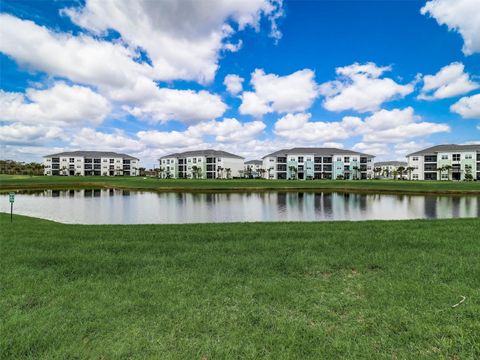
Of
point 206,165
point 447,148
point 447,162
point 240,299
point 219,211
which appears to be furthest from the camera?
point 206,165

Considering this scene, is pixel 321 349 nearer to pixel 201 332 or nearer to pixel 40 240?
pixel 201 332

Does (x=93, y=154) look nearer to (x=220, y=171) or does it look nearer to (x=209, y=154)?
(x=209, y=154)

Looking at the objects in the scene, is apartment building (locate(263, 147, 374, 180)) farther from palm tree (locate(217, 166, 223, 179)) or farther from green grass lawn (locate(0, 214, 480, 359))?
green grass lawn (locate(0, 214, 480, 359))

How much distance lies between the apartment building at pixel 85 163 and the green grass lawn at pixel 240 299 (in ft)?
428

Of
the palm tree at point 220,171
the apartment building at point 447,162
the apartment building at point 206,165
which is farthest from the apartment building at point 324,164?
the palm tree at point 220,171

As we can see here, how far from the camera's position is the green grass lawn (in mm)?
3551

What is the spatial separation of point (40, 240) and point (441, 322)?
10451mm

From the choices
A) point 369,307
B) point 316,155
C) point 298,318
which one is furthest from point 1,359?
point 316,155

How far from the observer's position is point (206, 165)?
363 feet

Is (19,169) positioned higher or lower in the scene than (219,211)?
higher

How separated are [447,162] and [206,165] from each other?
8245cm

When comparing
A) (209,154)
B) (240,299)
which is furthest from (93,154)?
(240,299)

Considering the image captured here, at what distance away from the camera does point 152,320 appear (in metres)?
4.14

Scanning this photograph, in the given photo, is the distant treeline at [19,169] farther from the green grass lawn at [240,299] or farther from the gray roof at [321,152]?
the green grass lawn at [240,299]
